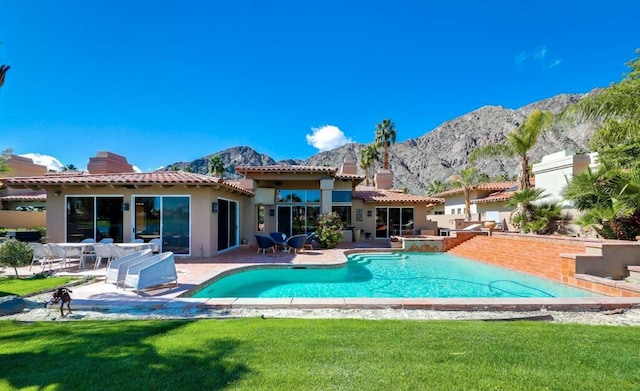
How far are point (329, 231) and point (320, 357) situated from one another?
15.3 meters

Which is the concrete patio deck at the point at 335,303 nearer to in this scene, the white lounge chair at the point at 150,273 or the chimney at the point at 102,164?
the white lounge chair at the point at 150,273

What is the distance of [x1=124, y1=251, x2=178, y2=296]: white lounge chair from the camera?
8305 mm

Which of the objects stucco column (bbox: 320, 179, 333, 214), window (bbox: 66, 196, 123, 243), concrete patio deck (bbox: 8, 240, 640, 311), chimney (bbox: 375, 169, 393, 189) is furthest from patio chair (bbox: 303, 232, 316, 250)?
chimney (bbox: 375, 169, 393, 189)

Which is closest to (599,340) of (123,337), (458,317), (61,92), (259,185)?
(458,317)

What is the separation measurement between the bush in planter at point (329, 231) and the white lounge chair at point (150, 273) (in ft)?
36.6

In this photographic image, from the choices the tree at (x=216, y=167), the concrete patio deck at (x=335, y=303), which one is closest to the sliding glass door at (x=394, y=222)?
the concrete patio deck at (x=335, y=303)

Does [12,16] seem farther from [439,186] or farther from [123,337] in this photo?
[439,186]

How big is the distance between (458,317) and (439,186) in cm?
6583

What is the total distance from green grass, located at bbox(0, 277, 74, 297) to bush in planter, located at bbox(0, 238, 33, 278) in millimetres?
590

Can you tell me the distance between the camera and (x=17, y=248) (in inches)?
412

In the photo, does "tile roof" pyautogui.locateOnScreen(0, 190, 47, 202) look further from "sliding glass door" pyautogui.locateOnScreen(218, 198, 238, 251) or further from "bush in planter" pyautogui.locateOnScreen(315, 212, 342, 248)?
"bush in planter" pyautogui.locateOnScreen(315, 212, 342, 248)

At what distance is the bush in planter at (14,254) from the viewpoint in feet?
33.9

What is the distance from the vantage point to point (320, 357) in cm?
422

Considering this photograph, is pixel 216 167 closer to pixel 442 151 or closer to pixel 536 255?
pixel 536 255
